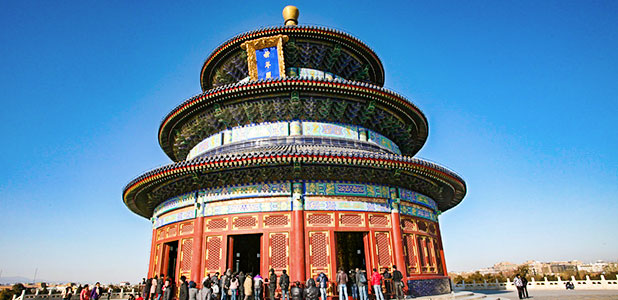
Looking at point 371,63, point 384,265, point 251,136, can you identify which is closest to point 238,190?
point 251,136

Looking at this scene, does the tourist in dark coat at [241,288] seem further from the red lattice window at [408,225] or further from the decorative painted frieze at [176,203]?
the red lattice window at [408,225]

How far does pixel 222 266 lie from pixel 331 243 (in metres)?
4.22

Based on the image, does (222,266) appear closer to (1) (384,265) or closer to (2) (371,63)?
(1) (384,265)

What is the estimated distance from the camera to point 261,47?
20219 mm

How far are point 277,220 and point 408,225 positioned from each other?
5800 mm

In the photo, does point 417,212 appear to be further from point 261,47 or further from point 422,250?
point 261,47

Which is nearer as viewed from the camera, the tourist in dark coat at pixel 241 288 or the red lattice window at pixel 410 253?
the tourist in dark coat at pixel 241 288

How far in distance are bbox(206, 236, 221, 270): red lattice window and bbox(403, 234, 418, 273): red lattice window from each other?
295 inches

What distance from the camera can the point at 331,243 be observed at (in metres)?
14.2

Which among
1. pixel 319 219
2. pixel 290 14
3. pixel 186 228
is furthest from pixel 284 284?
pixel 290 14

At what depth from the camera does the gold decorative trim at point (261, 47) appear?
1989cm

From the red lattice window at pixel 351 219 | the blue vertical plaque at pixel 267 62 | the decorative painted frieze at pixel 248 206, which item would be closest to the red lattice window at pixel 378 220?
the red lattice window at pixel 351 219

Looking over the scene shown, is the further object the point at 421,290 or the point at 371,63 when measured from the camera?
the point at 371,63

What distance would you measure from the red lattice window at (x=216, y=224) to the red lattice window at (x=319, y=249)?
350 cm
